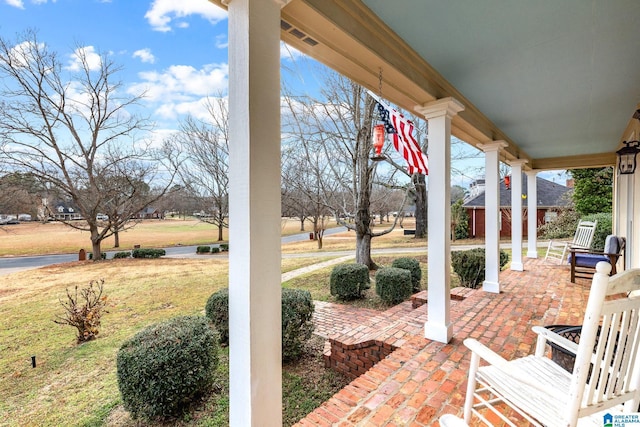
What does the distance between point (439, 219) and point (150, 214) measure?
6.50 metres

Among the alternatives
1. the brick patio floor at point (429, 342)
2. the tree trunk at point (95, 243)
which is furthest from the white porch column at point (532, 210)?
the tree trunk at point (95, 243)

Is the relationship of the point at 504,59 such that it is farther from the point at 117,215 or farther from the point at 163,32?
the point at 117,215

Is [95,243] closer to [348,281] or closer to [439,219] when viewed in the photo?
[348,281]

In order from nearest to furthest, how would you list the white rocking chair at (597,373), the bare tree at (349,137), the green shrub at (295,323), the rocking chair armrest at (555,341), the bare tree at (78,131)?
the white rocking chair at (597,373)
the rocking chair armrest at (555,341)
the green shrub at (295,323)
the bare tree at (78,131)
the bare tree at (349,137)

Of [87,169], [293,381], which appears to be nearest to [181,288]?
[87,169]

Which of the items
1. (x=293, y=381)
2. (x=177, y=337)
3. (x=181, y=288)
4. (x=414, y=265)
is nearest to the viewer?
(x=177, y=337)

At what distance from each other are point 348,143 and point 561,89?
13.6 feet

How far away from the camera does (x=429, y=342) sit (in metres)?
2.68

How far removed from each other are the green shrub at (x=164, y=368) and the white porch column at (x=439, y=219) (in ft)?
7.15

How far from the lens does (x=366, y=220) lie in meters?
6.96

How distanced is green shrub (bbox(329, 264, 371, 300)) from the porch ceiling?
10.4ft

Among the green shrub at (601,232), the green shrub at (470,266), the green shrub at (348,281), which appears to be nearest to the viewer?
the green shrub at (470,266)

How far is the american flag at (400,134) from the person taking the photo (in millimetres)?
2640

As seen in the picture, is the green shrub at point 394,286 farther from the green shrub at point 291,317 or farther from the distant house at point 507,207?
the distant house at point 507,207
